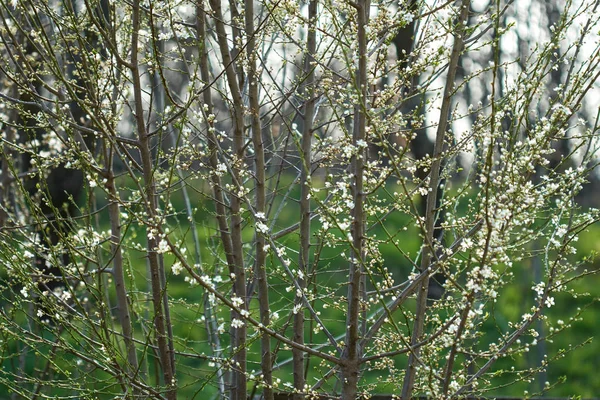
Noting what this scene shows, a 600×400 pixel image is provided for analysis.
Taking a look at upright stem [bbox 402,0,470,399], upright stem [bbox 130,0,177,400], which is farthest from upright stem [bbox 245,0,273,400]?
upright stem [bbox 402,0,470,399]

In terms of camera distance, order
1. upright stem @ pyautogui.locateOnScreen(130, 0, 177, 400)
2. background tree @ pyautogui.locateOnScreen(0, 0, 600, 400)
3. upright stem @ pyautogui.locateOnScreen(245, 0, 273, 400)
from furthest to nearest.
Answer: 1. upright stem @ pyautogui.locateOnScreen(245, 0, 273, 400)
2. upright stem @ pyautogui.locateOnScreen(130, 0, 177, 400)
3. background tree @ pyautogui.locateOnScreen(0, 0, 600, 400)

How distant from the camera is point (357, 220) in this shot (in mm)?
2529

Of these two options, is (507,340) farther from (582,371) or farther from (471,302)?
(582,371)

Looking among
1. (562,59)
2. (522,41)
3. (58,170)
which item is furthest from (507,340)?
(58,170)

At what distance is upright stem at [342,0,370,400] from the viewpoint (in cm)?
238

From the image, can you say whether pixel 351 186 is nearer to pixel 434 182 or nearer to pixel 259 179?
pixel 434 182

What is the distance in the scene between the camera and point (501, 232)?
2186 millimetres

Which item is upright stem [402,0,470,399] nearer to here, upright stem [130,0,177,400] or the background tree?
the background tree

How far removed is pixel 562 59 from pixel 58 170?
21.0ft

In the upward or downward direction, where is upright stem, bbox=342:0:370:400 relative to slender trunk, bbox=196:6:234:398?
downward

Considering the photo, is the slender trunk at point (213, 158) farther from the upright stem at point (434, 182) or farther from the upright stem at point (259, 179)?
the upright stem at point (434, 182)

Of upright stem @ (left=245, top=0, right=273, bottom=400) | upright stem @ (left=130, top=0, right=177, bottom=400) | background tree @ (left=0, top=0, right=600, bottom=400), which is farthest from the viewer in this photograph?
upright stem @ (left=245, top=0, right=273, bottom=400)

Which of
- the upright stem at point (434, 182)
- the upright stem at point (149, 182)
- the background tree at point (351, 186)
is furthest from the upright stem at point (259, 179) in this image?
the upright stem at point (434, 182)

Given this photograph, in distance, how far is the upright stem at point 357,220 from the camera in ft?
7.80
